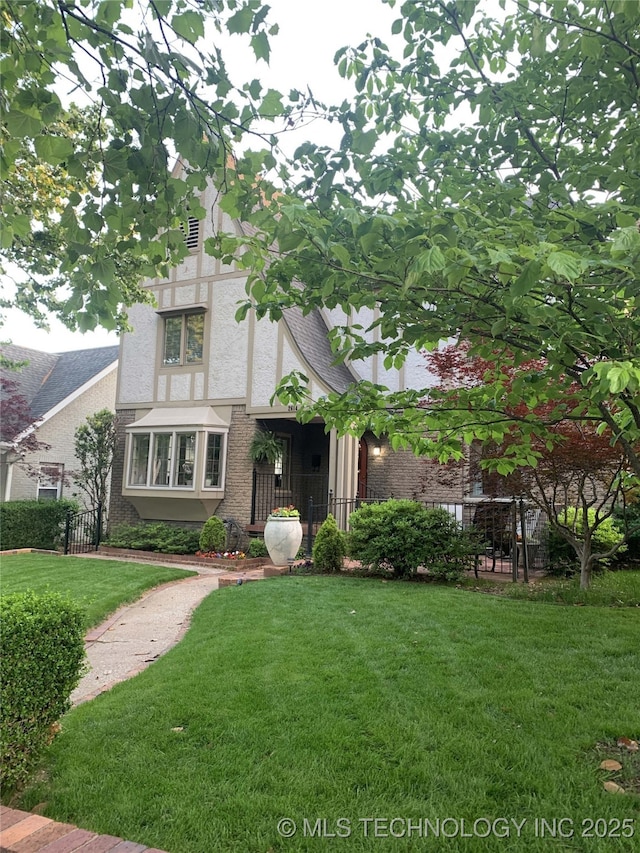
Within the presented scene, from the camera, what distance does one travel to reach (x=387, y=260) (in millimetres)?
2562

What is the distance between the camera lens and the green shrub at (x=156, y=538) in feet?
42.1

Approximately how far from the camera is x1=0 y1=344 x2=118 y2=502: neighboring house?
1681 centimetres

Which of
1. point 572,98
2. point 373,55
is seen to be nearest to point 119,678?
point 373,55

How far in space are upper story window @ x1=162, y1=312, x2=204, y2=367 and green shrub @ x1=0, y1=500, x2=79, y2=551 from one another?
15.2 ft

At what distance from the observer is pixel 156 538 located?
13352 mm

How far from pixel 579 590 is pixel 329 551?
4.05m

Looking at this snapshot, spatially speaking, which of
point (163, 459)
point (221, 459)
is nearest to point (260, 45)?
point (221, 459)

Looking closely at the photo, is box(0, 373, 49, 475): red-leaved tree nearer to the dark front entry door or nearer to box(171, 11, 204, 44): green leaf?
the dark front entry door

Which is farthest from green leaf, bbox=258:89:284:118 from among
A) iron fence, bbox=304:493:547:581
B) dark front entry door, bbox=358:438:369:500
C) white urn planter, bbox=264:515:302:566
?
dark front entry door, bbox=358:438:369:500

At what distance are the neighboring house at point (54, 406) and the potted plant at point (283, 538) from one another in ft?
27.7

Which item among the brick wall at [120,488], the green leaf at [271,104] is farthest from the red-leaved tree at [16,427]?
the green leaf at [271,104]

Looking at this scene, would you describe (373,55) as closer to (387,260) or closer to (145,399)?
(387,260)

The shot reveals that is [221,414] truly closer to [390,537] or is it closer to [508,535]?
[390,537]

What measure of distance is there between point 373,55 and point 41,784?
5.00m
